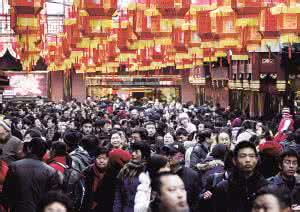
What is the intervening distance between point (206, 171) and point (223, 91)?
3739cm

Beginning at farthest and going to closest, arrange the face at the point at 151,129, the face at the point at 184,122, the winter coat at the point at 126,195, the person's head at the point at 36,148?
the face at the point at 184,122 < the face at the point at 151,129 < the person's head at the point at 36,148 < the winter coat at the point at 126,195

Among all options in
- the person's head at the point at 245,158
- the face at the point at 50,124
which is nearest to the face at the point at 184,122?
the face at the point at 50,124

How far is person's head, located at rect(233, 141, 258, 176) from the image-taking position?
7.65 meters

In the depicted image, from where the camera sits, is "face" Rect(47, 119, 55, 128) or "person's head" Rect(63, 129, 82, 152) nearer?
"person's head" Rect(63, 129, 82, 152)

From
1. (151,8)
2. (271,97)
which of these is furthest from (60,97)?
(151,8)

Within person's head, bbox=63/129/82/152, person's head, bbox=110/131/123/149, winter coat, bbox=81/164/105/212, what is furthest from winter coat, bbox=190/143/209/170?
winter coat, bbox=81/164/105/212

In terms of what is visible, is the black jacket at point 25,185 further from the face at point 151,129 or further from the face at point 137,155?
the face at point 151,129

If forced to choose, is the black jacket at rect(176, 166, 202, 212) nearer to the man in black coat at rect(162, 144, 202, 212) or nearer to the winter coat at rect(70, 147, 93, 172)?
the man in black coat at rect(162, 144, 202, 212)

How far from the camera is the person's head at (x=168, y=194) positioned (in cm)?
557

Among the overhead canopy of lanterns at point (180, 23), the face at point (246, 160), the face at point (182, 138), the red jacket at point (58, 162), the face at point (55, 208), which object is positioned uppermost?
the overhead canopy of lanterns at point (180, 23)

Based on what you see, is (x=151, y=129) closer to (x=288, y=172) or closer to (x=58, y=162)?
(x=58, y=162)

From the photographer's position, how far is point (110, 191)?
9977 mm

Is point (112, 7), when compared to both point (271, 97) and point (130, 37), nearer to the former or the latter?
point (130, 37)

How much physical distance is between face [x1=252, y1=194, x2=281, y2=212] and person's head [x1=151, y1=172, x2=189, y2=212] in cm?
54
